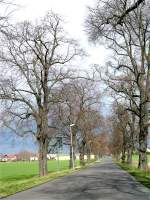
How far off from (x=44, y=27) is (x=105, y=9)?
23.4 meters

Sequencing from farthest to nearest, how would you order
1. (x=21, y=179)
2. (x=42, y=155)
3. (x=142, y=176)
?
(x=21, y=179) → (x=42, y=155) → (x=142, y=176)

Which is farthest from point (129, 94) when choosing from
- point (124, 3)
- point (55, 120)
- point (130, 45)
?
point (55, 120)

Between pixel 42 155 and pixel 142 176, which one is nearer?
→ pixel 142 176

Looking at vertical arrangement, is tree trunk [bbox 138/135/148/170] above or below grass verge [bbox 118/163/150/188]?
above

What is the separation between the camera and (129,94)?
4622cm

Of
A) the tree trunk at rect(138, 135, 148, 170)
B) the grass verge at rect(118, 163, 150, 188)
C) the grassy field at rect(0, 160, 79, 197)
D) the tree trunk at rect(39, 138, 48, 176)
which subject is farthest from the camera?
the tree trunk at rect(39, 138, 48, 176)

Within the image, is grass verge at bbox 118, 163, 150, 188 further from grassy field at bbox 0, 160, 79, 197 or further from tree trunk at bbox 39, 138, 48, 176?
tree trunk at bbox 39, 138, 48, 176

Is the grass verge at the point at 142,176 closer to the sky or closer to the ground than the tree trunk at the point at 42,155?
closer to the ground

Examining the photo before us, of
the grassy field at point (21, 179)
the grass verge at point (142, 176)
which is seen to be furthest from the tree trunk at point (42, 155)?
the grass verge at point (142, 176)

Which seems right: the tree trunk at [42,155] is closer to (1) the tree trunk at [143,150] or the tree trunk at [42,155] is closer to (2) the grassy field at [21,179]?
(2) the grassy field at [21,179]

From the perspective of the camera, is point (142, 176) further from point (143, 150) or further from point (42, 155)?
point (42, 155)

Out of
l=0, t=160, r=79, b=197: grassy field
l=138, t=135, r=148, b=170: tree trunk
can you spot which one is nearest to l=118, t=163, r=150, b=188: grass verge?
l=138, t=135, r=148, b=170: tree trunk

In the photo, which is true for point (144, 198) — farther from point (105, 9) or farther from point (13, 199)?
point (105, 9)

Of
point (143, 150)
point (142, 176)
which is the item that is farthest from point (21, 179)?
point (142, 176)
